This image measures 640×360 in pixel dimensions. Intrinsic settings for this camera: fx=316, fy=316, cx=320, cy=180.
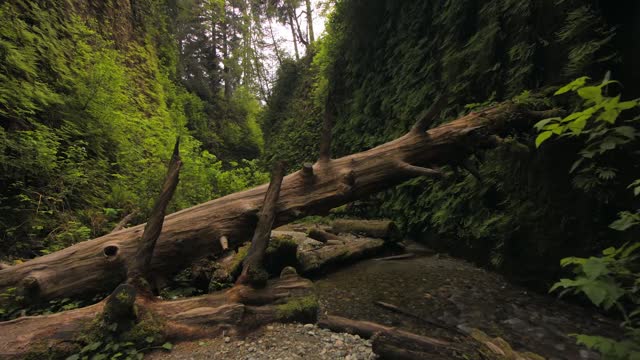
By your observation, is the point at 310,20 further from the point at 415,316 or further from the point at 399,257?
the point at 415,316

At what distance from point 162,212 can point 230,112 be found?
69.7 ft

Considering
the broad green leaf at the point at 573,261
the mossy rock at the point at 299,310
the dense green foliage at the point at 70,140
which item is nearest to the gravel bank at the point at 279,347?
the mossy rock at the point at 299,310

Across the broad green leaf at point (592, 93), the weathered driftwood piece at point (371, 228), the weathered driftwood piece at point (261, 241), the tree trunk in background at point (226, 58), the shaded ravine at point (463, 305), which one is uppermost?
the tree trunk in background at point (226, 58)

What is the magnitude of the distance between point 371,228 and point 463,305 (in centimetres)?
326

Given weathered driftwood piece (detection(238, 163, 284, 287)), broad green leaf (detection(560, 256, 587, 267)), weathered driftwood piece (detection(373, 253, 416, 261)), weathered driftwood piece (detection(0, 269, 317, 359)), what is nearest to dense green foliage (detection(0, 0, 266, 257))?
weathered driftwood piece (detection(0, 269, 317, 359))

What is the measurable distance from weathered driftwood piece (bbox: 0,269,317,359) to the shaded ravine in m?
0.76

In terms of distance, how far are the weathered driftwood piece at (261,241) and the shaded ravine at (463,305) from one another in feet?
3.62

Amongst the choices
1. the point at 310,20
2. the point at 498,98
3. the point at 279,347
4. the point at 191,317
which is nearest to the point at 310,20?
the point at 310,20

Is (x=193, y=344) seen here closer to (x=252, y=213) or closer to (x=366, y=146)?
(x=252, y=213)

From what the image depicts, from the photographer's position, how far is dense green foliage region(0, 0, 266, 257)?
4.84 m

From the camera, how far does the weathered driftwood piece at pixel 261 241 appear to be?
129 inches

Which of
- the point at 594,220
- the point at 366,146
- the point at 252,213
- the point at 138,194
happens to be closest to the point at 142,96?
the point at 138,194

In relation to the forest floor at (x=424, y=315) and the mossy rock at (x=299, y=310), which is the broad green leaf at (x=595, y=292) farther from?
the mossy rock at (x=299, y=310)

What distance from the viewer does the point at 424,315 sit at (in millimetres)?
3711
